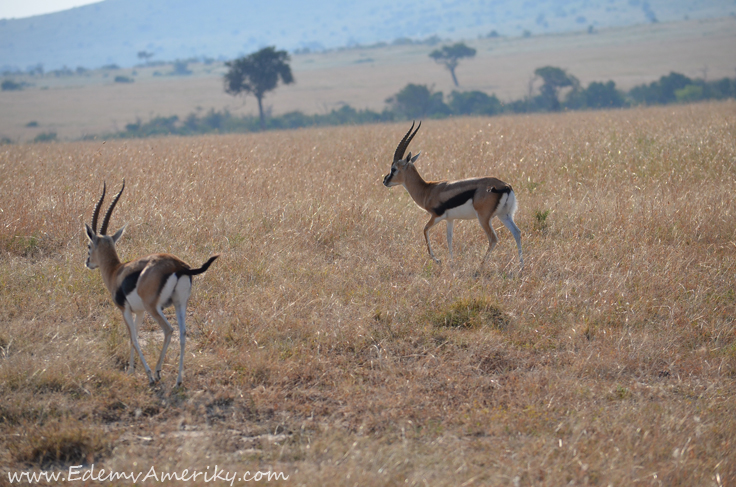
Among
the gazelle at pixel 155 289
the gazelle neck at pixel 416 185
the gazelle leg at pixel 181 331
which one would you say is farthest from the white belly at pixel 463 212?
the gazelle leg at pixel 181 331

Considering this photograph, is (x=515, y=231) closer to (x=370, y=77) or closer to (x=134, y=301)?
(x=134, y=301)

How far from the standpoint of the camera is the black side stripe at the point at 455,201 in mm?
6508

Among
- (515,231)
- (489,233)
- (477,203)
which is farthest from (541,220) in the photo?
(477,203)

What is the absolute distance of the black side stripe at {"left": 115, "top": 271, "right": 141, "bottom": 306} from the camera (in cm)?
390

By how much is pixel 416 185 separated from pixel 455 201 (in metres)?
0.84

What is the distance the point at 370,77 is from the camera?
80.4 m

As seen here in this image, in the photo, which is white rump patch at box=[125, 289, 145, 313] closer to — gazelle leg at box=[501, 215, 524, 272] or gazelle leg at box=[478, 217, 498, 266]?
gazelle leg at box=[478, 217, 498, 266]

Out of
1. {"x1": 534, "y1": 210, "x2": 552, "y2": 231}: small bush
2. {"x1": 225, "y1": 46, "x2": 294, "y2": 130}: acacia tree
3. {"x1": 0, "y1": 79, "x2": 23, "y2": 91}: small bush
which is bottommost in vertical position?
{"x1": 534, "y1": 210, "x2": 552, "y2": 231}: small bush

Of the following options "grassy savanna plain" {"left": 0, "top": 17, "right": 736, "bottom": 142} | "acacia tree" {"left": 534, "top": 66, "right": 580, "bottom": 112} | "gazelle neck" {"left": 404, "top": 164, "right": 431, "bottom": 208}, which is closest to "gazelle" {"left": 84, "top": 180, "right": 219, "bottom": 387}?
"gazelle neck" {"left": 404, "top": 164, "right": 431, "bottom": 208}

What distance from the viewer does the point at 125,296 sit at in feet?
13.0

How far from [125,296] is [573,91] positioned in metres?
41.5

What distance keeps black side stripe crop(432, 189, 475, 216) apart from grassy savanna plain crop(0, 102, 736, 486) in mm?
544

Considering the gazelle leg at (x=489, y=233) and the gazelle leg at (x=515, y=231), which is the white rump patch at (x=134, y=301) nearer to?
the gazelle leg at (x=489, y=233)

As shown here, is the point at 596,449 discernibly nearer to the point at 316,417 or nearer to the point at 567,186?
the point at 316,417
